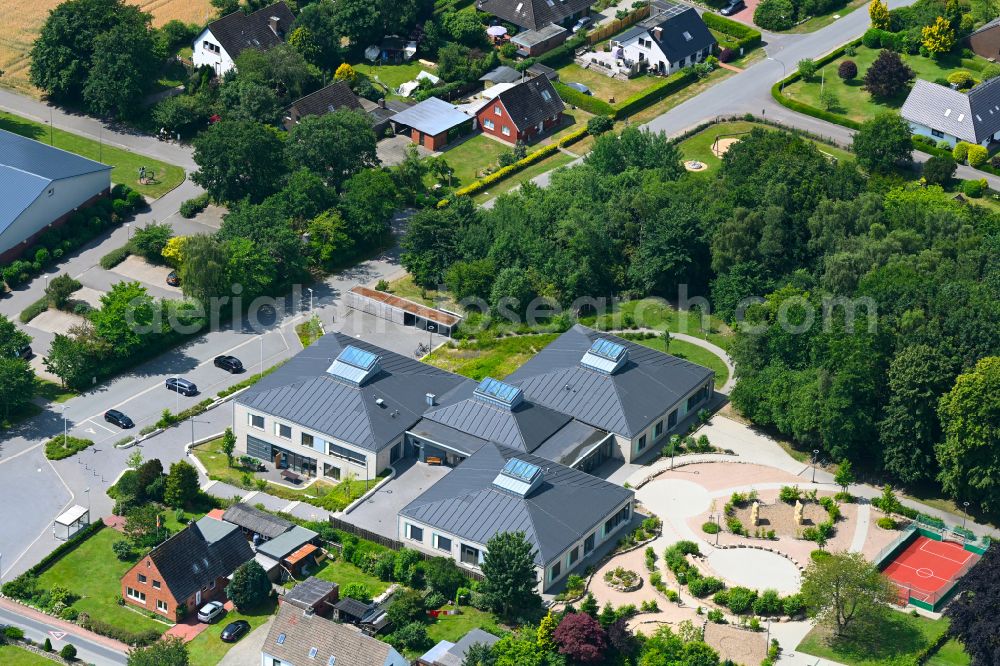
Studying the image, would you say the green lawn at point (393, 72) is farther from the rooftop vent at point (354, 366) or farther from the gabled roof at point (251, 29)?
the rooftop vent at point (354, 366)

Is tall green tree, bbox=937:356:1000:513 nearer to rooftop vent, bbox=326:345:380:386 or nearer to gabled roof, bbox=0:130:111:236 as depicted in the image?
rooftop vent, bbox=326:345:380:386

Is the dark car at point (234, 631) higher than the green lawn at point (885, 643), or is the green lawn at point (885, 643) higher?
the dark car at point (234, 631)

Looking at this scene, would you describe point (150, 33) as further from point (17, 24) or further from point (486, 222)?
point (486, 222)

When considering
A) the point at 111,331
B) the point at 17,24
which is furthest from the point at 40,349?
the point at 17,24

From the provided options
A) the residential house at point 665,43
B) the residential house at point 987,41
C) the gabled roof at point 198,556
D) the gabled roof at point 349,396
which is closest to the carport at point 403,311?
the gabled roof at point 349,396

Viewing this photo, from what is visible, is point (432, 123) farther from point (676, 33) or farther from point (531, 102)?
point (676, 33)
